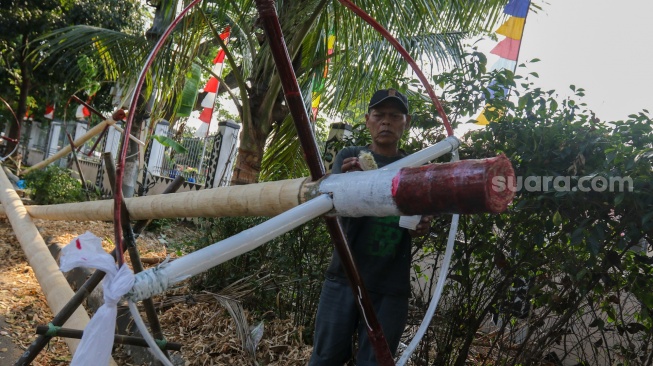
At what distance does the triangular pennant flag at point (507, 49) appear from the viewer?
9.50 m

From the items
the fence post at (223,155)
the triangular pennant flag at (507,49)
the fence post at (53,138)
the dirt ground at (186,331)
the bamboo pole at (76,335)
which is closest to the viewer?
the bamboo pole at (76,335)

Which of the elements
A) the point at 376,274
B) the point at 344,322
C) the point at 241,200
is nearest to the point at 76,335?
the point at 344,322

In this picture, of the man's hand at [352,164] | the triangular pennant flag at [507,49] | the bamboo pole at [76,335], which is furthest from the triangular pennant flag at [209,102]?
the man's hand at [352,164]

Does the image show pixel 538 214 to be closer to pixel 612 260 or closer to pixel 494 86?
pixel 612 260

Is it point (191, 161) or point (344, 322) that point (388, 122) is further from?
point (191, 161)

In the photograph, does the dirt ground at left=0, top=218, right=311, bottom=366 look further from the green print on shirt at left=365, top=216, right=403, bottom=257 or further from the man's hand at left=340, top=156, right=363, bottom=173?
the man's hand at left=340, top=156, right=363, bottom=173

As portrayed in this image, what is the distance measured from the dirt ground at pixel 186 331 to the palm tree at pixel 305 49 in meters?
1.61

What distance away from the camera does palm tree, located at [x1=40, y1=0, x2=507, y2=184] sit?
16.4 ft

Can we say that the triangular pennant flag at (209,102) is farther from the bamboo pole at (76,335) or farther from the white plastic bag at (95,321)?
the white plastic bag at (95,321)

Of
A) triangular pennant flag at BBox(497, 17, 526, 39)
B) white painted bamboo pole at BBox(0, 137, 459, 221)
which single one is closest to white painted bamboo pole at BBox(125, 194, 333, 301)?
white painted bamboo pole at BBox(0, 137, 459, 221)

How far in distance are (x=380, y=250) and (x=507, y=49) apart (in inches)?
316

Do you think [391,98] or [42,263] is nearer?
[391,98]

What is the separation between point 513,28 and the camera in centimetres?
938

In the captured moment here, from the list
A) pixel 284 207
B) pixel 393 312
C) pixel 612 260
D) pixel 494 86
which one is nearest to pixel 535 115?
pixel 494 86
